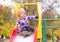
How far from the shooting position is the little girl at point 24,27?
11.0 feet

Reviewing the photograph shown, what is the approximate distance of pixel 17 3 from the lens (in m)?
3.37

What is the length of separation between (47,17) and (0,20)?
723 mm

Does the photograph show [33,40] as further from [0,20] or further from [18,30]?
[0,20]

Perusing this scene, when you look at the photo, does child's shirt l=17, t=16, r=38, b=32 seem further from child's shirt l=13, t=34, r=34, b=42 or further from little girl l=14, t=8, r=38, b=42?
child's shirt l=13, t=34, r=34, b=42

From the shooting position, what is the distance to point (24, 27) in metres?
3.38

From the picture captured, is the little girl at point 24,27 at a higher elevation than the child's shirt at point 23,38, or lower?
higher

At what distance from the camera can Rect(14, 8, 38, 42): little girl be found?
3.35 m

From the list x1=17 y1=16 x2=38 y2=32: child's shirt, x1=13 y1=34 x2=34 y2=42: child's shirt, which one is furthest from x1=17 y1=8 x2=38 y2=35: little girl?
x1=13 y1=34 x2=34 y2=42: child's shirt

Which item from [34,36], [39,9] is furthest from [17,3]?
[34,36]

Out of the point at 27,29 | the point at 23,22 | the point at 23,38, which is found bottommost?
the point at 23,38

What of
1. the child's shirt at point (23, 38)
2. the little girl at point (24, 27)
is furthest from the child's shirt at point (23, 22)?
the child's shirt at point (23, 38)

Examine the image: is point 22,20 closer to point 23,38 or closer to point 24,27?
point 24,27

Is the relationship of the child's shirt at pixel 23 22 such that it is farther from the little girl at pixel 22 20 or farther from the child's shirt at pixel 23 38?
the child's shirt at pixel 23 38

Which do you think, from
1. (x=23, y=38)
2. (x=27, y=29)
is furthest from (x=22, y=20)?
(x=23, y=38)
